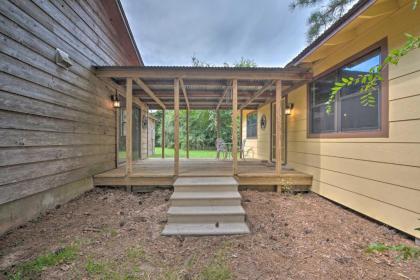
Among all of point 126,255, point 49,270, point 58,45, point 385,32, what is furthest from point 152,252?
point 385,32

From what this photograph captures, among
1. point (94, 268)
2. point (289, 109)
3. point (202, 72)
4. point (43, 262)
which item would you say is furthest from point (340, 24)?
point (43, 262)

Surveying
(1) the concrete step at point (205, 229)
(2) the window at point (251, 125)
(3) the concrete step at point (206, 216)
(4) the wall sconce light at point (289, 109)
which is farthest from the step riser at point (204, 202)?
(2) the window at point (251, 125)

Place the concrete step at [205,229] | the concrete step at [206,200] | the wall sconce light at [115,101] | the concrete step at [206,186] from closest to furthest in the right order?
the concrete step at [205,229] < the concrete step at [206,200] < the concrete step at [206,186] < the wall sconce light at [115,101]

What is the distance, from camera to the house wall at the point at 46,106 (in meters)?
2.60

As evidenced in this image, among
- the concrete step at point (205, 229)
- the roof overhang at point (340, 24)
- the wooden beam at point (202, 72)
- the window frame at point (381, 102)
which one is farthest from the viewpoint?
the wooden beam at point (202, 72)

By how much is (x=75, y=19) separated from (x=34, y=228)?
3.61 metres

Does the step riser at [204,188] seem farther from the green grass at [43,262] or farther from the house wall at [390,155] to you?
the house wall at [390,155]

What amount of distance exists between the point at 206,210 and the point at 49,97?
2.98 m

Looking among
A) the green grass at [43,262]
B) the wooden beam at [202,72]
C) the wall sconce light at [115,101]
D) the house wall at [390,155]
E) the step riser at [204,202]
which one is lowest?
the green grass at [43,262]

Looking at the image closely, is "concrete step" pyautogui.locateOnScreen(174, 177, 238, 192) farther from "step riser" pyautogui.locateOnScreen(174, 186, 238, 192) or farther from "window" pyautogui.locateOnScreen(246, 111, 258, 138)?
"window" pyautogui.locateOnScreen(246, 111, 258, 138)

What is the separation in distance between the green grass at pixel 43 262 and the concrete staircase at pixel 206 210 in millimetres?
1060

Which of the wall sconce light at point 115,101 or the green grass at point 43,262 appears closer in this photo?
the green grass at point 43,262

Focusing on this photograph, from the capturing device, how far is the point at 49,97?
3.28m

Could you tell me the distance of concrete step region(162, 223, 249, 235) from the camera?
2.84 m
